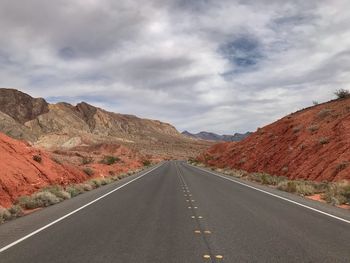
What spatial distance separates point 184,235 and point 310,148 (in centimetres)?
2736

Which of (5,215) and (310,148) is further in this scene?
(310,148)

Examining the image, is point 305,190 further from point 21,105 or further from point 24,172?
point 21,105

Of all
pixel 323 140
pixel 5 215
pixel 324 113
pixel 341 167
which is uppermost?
pixel 324 113

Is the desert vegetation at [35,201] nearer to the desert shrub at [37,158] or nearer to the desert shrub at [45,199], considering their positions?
the desert shrub at [45,199]

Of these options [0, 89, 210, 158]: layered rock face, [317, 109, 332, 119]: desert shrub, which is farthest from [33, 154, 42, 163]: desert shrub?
[0, 89, 210, 158]: layered rock face

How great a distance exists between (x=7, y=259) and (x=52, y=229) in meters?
3.06

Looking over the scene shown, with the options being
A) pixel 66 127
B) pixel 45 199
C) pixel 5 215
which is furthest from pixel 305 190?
pixel 66 127

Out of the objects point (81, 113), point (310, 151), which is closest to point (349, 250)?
point (310, 151)

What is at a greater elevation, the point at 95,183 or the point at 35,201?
the point at 95,183

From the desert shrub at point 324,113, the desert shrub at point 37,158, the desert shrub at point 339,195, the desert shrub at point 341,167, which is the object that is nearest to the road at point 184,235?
the desert shrub at point 339,195

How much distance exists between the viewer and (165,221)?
11.5 m

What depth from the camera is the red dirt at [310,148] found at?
27391mm

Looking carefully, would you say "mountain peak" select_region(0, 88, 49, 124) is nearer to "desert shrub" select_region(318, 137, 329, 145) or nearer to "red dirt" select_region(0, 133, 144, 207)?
"red dirt" select_region(0, 133, 144, 207)

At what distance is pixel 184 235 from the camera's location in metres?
9.38
